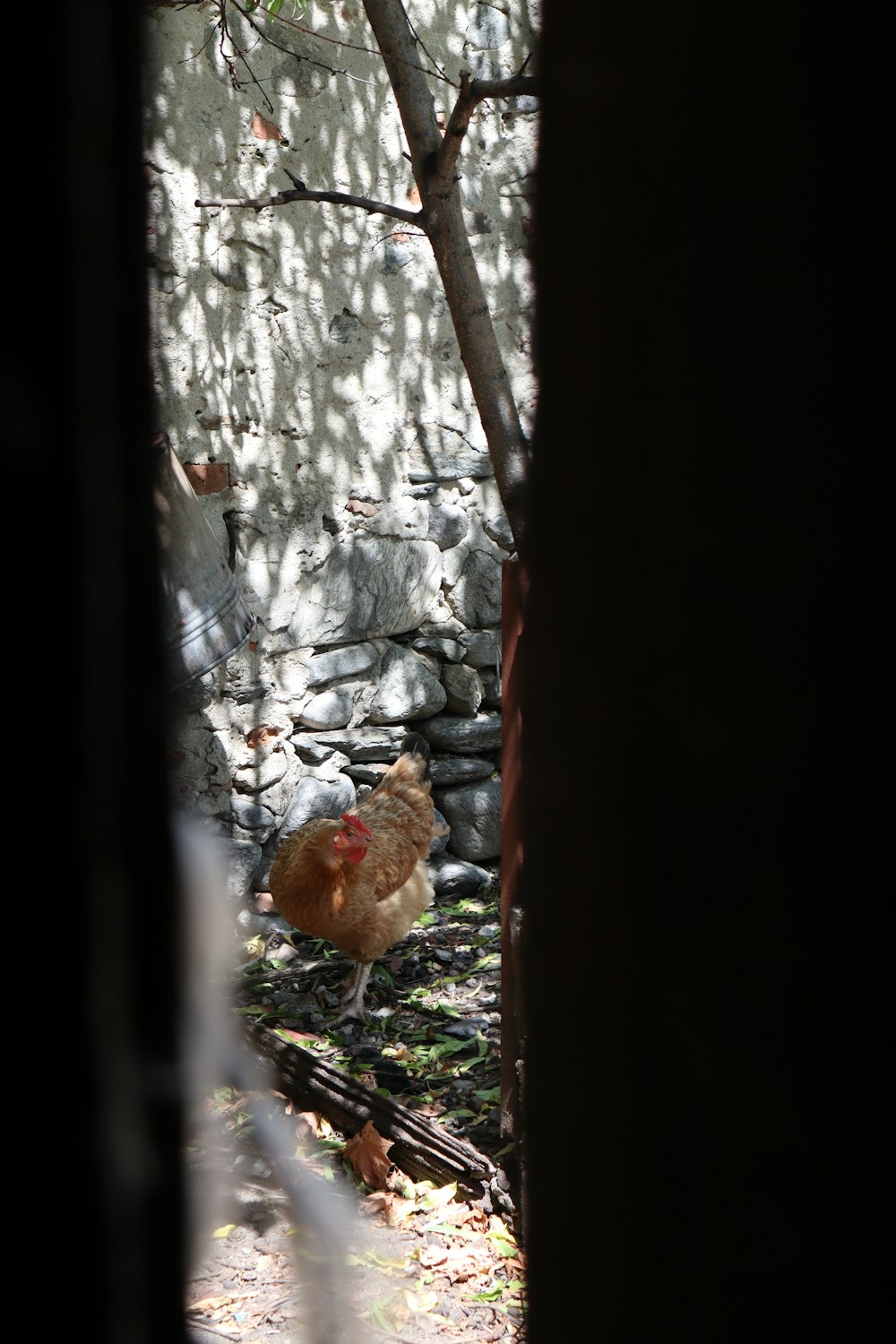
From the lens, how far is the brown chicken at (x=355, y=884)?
10.4ft

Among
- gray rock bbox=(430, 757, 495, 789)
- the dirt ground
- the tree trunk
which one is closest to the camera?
the dirt ground

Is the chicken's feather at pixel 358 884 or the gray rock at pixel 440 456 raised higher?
the gray rock at pixel 440 456

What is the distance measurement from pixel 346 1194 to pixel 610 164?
244cm

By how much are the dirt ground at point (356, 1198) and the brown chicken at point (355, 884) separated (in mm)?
222

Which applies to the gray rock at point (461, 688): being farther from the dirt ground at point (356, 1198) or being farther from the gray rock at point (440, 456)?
the dirt ground at point (356, 1198)

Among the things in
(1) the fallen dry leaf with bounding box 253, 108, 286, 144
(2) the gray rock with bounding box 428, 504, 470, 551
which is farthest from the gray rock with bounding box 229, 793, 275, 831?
(1) the fallen dry leaf with bounding box 253, 108, 286, 144

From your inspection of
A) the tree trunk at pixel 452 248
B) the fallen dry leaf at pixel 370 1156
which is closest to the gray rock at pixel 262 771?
the fallen dry leaf at pixel 370 1156

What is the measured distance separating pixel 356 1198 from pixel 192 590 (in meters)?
1.67

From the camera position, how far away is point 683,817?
278mm

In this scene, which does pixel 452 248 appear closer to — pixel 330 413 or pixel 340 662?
pixel 330 413

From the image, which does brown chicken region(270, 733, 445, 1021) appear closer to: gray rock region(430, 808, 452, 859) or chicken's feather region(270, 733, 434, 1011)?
chicken's feather region(270, 733, 434, 1011)

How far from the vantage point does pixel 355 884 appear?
3164 millimetres

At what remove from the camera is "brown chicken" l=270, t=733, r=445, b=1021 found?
10.4 feet

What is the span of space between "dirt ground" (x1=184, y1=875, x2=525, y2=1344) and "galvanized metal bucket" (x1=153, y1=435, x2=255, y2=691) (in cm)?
58
